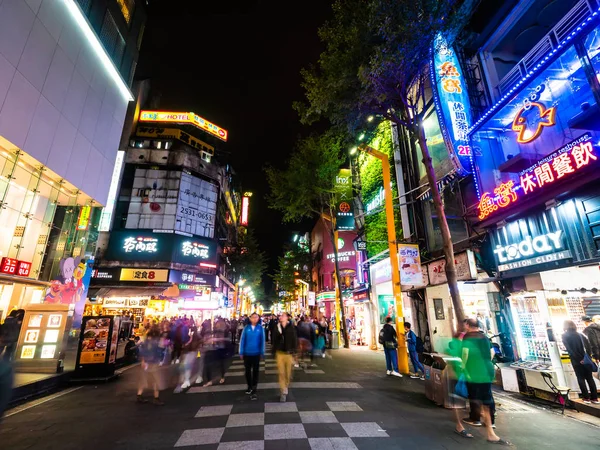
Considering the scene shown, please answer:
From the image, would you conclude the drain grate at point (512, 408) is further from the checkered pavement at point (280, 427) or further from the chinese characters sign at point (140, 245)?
the chinese characters sign at point (140, 245)

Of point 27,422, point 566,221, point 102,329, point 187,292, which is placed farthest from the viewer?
point 187,292

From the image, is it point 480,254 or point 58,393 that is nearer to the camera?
point 58,393

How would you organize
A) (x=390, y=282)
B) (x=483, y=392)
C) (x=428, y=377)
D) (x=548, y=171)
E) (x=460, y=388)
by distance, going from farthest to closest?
(x=390, y=282) < (x=548, y=171) < (x=428, y=377) < (x=460, y=388) < (x=483, y=392)

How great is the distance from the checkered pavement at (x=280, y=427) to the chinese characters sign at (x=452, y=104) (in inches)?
372

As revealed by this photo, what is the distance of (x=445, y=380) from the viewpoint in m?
6.33

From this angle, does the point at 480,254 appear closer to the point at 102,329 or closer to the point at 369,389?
the point at 369,389

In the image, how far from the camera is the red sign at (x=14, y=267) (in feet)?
30.4

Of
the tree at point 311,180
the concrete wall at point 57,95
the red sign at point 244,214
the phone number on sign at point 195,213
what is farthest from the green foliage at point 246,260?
the concrete wall at point 57,95

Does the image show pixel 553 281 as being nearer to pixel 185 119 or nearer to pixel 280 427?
pixel 280 427

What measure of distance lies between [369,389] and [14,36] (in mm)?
15191

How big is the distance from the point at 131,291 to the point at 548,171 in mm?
24756

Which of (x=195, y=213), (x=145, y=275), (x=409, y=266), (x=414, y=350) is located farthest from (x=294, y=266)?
(x=414, y=350)

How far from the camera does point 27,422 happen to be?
214 inches

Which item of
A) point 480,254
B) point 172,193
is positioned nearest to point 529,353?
point 480,254
